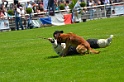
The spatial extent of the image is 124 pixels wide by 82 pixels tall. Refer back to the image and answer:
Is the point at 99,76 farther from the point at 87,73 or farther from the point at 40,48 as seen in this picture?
the point at 40,48

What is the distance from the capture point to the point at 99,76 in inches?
388

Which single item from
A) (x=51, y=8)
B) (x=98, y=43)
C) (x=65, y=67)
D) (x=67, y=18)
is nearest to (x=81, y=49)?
(x=98, y=43)

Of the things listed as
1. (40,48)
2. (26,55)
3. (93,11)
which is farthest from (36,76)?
(93,11)

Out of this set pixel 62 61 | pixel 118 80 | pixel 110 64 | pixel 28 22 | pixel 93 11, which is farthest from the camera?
pixel 93 11

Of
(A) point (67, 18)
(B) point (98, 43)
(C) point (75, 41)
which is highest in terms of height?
(C) point (75, 41)

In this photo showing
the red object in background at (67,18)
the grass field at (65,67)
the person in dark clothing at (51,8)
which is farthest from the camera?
the person in dark clothing at (51,8)

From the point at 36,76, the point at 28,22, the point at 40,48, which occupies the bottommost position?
the point at 28,22

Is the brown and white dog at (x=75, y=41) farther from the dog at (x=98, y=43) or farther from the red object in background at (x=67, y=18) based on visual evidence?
the red object in background at (x=67, y=18)

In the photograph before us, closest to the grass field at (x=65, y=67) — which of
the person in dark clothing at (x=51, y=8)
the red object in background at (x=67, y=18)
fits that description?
the red object in background at (x=67, y=18)

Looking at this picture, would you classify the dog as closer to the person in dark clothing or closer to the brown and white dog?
the brown and white dog

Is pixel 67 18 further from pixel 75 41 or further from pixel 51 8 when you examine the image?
pixel 75 41

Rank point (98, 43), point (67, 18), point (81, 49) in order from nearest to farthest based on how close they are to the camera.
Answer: point (81, 49)
point (98, 43)
point (67, 18)

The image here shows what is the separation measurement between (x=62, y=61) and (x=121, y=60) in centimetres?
194

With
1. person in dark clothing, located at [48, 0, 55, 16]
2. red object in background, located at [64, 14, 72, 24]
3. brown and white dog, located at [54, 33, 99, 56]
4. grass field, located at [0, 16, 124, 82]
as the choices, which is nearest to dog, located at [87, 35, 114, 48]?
grass field, located at [0, 16, 124, 82]
